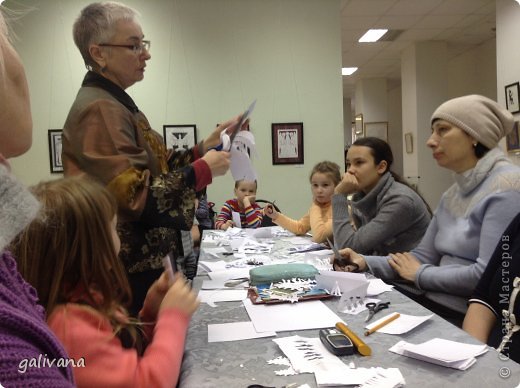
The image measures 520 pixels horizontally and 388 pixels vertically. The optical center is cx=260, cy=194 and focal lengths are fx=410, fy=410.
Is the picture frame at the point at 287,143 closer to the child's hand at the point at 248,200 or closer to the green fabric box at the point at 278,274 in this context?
the child's hand at the point at 248,200

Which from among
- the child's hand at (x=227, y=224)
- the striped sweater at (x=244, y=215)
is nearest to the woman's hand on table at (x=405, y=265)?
the child's hand at (x=227, y=224)

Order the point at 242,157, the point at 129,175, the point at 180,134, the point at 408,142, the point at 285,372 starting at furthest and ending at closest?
the point at 408,142
the point at 180,134
the point at 242,157
the point at 129,175
the point at 285,372

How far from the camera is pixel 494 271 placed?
118 cm

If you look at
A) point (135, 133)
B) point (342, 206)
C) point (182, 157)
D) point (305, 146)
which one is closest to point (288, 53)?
point (305, 146)

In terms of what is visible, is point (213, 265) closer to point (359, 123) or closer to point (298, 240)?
point (298, 240)

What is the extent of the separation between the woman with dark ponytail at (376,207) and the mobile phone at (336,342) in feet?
3.38

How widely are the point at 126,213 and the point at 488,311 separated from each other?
1.08m

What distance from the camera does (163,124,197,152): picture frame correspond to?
4289 mm

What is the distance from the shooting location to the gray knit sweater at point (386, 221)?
1.82 metres

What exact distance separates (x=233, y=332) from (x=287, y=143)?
3.56 m

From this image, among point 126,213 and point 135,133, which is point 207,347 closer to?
point 126,213

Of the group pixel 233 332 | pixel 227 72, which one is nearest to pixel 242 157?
pixel 233 332

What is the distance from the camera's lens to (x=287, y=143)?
4.40 metres

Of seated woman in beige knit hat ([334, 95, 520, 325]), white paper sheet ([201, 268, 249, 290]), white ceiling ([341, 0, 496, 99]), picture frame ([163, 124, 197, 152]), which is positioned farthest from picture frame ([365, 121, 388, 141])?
white paper sheet ([201, 268, 249, 290])
